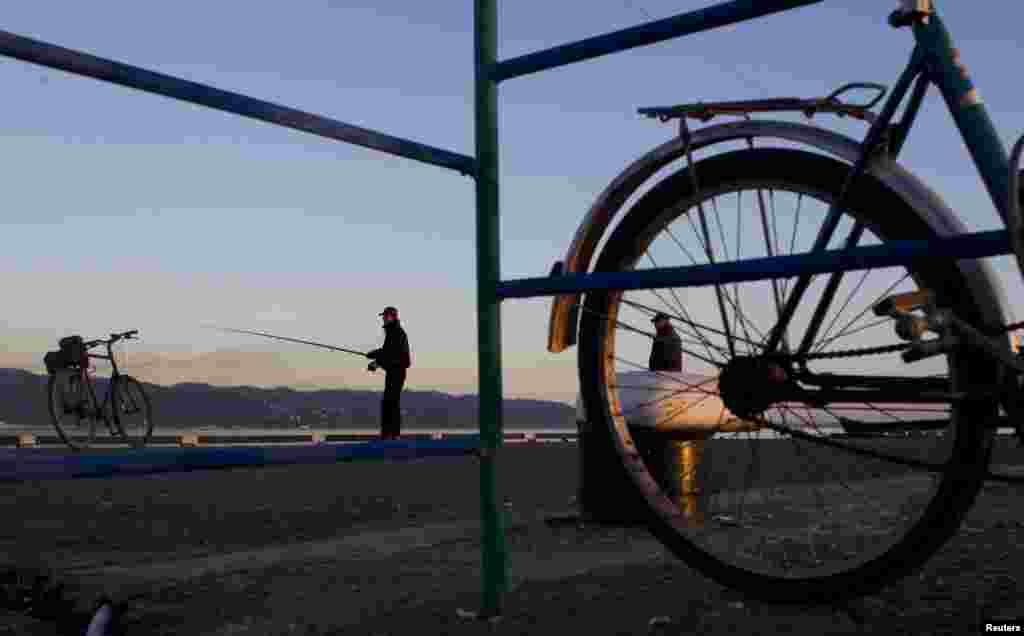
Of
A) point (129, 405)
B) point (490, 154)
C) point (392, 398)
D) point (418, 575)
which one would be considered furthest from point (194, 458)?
point (129, 405)

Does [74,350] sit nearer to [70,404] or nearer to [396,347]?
[70,404]

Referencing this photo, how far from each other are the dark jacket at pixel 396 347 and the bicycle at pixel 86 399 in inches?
122

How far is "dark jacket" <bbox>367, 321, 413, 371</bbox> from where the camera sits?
9430mm

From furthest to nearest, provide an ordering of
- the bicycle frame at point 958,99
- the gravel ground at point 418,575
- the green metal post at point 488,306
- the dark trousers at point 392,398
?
the dark trousers at point 392,398
the gravel ground at point 418,575
the green metal post at point 488,306
the bicycle frame at point 958,99

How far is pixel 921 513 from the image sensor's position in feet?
7.18

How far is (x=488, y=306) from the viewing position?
260 cm

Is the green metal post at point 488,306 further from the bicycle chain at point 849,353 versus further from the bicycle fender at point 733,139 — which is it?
the bicycle chain at point 849,353

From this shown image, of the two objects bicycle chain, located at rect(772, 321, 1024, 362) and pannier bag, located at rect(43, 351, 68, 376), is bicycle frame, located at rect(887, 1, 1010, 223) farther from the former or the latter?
pannier bag, located at rect(43, 351, 68, 376)

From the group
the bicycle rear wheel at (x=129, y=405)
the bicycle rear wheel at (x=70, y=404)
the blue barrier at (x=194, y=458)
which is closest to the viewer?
the blue barrier at (x=194, y=458)

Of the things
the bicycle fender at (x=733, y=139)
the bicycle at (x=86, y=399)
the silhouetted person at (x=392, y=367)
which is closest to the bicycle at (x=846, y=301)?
the bicycle fender at (x=733, y=139)

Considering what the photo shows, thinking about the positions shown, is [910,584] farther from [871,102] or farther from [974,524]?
[974,524]

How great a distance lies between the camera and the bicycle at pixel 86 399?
10.3 metres

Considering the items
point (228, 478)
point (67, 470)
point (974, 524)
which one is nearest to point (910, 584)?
point (974, 524)

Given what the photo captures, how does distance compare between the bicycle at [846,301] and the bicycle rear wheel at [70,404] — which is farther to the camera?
the bicycle rear wheel at [70,404]
